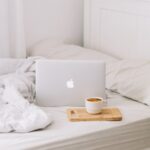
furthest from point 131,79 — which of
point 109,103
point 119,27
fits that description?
point 119,27

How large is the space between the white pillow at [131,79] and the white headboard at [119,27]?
28cm

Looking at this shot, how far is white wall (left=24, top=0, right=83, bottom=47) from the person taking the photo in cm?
300

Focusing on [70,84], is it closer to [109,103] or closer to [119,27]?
[109,103]

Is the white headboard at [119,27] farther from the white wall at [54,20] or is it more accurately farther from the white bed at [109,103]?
the white wall at [54,20]

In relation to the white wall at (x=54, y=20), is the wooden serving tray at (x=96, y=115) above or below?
below

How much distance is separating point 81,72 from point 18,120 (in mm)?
453

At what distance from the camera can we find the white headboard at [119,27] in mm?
2557

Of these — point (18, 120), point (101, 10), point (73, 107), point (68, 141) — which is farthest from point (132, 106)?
point (101, 10)

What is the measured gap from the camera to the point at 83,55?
2.70 m

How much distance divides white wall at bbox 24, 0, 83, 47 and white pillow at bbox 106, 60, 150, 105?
2.80ft

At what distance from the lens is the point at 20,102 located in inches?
76.2

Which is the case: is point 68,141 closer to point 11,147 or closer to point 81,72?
point 11,147

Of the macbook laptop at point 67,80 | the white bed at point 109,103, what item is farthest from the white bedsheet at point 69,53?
the macbook laptop at point 67,80

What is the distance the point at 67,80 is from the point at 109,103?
0.27 m
